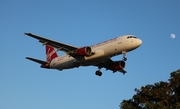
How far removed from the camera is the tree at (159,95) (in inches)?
1617

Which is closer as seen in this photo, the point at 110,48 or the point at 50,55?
the point at 110,48

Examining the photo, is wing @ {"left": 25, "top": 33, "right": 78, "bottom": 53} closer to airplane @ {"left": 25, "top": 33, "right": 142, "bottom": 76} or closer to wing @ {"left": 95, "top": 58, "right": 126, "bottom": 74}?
airplane @ {"left": 25, "top": 33, "right": 142, "bottom": 76}

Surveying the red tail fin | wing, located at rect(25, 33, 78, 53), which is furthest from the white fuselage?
the red tail fin

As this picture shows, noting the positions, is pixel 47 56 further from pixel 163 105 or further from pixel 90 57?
pixel 163 105

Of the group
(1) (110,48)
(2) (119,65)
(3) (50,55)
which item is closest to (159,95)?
(1) (110,48)

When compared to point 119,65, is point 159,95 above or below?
below

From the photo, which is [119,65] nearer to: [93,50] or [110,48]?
[93,50]

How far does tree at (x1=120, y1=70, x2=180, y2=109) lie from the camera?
4106 cm

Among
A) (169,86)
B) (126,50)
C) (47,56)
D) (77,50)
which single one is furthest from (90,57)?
(47,56)

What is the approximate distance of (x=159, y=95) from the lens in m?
41.1

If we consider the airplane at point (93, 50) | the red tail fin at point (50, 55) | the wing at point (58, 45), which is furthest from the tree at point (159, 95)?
the red tail fin at point (50, 55)

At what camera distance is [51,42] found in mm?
49656

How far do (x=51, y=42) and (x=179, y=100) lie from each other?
68.7 ft

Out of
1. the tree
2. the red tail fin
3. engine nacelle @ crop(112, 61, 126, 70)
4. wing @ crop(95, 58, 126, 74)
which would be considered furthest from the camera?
the red tail fin
